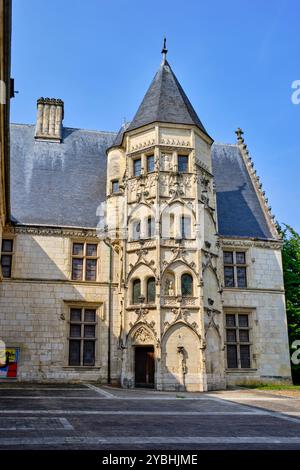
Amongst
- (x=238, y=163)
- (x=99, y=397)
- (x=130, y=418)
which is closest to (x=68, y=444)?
(x=130, y=418)

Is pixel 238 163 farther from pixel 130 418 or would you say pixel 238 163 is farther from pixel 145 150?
pixel 130 418

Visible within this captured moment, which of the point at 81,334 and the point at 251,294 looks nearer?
the point at 81,334

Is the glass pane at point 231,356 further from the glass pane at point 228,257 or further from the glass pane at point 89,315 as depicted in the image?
the glass pane at point 89,315

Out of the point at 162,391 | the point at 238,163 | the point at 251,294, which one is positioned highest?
the point at 238,163

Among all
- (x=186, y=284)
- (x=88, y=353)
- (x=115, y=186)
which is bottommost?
(x=88, y=353)

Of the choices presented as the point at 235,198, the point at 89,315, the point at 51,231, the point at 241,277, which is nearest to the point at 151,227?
the point at 51,231

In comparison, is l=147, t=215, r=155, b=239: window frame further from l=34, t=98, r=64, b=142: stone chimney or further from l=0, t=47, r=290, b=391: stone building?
l=34, t=98, r=64, b=142: stone chimney

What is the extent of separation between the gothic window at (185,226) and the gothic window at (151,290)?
2.26 m

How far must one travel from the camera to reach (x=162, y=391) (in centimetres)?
1722

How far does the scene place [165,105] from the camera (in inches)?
840

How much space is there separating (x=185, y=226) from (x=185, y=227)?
0.05 meters

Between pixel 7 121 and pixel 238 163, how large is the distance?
16714 millimetres

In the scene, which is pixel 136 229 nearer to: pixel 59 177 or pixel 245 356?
pixel 59 177

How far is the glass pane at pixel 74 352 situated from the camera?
20625 millimetres
